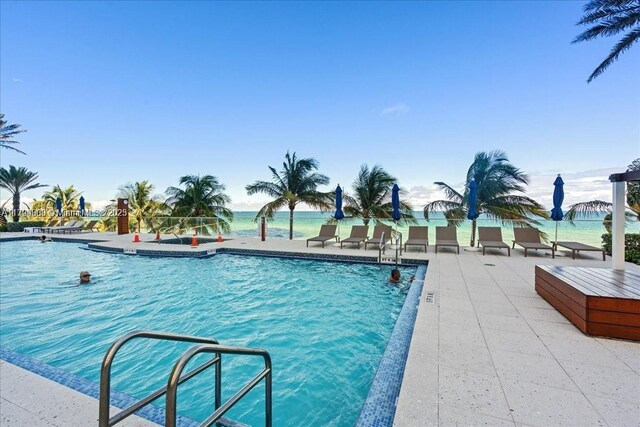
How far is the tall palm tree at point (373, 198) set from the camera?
13492 mm

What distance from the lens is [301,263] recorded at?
9.58 meters

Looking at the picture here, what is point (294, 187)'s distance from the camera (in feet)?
49.0

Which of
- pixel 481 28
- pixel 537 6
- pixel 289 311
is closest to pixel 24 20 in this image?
pixel 289 311

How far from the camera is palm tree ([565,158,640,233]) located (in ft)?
32.2

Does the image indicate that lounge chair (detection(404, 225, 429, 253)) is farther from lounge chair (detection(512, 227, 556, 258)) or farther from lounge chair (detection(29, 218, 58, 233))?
lounge chair (detection(29, 218, 58, 233))

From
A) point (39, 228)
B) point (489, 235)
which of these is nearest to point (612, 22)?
point (489, 235)

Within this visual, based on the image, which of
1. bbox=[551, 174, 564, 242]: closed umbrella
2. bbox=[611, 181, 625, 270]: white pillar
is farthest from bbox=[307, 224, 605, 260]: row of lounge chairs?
bbox=[611, 181, 625, 270]: white pillar

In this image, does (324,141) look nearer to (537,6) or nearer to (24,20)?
(537,6)

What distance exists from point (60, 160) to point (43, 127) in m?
5.87

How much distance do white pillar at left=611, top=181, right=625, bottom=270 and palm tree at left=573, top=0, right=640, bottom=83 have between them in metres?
6.98

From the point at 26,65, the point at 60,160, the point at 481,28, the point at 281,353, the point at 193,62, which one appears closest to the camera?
the point at 281,353

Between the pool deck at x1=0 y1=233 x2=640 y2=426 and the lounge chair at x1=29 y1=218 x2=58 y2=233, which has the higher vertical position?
the lounge chair at x1=29 y1=218 x2=58 y2=233

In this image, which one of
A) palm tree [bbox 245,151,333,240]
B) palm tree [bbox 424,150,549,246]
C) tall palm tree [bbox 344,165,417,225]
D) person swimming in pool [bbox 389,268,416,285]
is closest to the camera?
person swimming in pool [bbox 389,268,416,285]

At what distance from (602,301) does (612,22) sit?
9.67 meters
